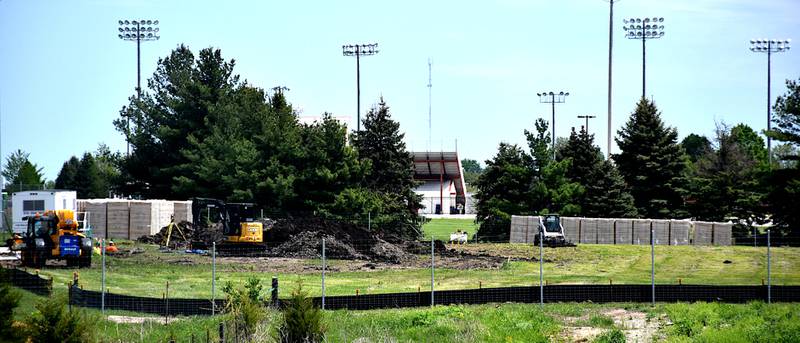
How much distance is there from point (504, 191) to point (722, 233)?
1416 cm

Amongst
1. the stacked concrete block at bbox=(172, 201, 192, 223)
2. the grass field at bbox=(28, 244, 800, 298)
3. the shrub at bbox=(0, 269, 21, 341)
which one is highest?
the stacked concrete block at bbox=(172, 201, 192, 223)

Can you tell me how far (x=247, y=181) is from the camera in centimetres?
6862

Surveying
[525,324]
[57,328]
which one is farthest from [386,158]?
[57,328]

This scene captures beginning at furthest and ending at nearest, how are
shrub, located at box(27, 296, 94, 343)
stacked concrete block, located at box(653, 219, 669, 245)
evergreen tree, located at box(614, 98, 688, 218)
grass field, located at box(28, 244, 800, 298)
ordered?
evergreen tree, located at box(614, 98, 688, 218)
stacked concrete block, located at box(653, 219, 669, 245)
grass field, located at box(28, 244, 800, 298)
shrub, located at box(27, 296, 94, 343)

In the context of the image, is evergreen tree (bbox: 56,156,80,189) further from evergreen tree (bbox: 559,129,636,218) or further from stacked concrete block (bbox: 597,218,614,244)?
stacked concrete block (bbox: 597,218,614,244)

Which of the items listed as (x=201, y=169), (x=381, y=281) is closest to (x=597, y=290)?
(x=381, y=281)

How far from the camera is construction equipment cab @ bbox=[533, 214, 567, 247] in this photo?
192 feet

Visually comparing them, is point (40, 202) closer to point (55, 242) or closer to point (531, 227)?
point (55, 242)

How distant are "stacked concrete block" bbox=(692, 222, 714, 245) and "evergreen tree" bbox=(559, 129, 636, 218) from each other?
29.1 ft

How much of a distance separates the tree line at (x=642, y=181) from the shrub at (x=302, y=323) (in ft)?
142

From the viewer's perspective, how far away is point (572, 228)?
63.7m

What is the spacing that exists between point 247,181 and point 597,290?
40.3 m

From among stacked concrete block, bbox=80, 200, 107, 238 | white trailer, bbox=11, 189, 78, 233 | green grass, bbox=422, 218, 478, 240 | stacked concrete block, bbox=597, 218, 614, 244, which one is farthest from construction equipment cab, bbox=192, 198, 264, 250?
green grass, bbox=422, 218, 478, 240

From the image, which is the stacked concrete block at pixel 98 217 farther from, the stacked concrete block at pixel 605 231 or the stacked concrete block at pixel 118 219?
the stacked concrete block at pixel 605 231
